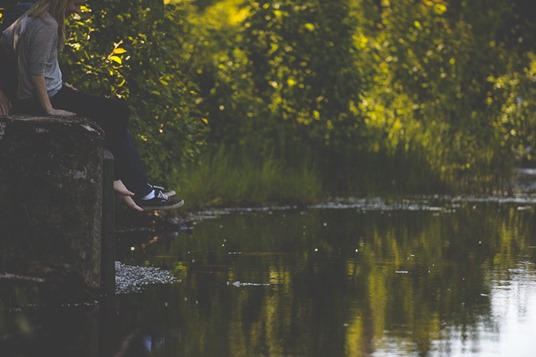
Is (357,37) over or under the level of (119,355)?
over

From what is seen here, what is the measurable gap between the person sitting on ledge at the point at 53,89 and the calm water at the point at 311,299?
901 mm

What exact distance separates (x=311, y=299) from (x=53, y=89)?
7.34 feet

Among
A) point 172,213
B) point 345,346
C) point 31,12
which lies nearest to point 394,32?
point 172,213

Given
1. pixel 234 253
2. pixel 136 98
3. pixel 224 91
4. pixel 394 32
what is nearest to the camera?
pixel 234 253

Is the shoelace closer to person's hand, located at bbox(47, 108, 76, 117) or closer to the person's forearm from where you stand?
person's hand, located at bbox(47, 108, 76, 117)

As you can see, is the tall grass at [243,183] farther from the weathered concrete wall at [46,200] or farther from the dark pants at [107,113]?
the weathered concrete wall at [46,200]

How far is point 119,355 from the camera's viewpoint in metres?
7.64

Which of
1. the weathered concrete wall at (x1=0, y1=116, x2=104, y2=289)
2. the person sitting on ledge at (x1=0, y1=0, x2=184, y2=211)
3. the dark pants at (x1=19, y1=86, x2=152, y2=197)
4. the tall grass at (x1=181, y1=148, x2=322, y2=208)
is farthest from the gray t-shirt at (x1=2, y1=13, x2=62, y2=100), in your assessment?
the tall grass at (x1=181, y1=148, x2=322, y2=208)

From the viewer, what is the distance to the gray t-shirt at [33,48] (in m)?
10.1

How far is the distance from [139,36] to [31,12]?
495cm

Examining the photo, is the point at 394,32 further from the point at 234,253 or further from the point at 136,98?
the point at 234,253

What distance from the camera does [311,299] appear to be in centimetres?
988

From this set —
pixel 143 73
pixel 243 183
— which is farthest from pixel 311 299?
pixel 243 183

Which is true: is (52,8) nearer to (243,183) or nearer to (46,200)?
(46,200)
